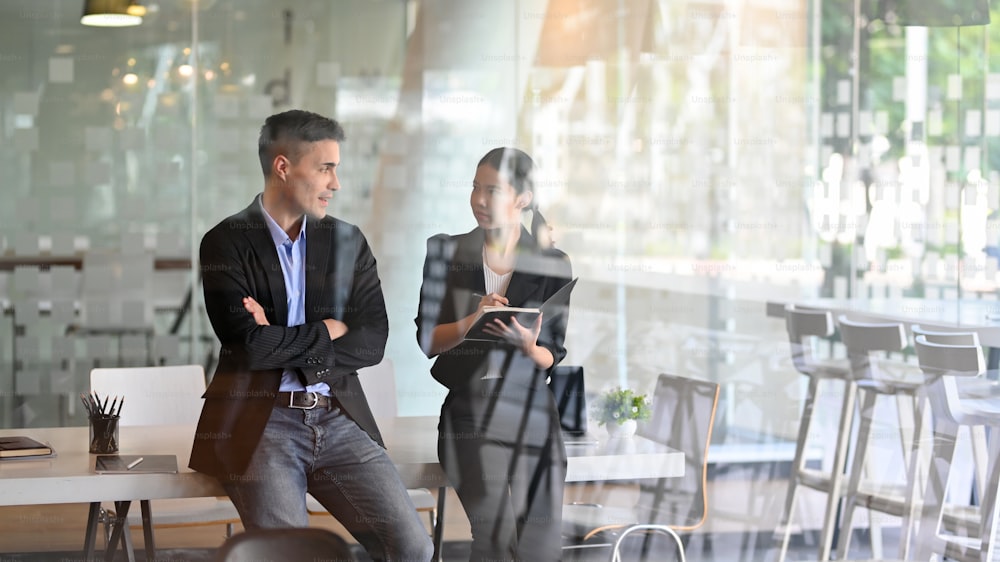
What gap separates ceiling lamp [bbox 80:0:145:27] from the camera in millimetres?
4879

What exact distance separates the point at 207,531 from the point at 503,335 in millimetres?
1735

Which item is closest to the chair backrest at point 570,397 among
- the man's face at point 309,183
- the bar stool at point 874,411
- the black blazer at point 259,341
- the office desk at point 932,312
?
the black blazer at point 259,341

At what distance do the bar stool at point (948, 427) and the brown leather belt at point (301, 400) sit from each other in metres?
2.56

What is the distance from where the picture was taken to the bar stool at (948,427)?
171 inches

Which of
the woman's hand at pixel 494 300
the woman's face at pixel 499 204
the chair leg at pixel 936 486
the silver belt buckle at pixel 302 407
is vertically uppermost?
the woman's face at pixel 499 204

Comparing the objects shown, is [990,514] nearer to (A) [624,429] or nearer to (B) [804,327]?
(B) [804,327]

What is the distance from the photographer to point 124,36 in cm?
492

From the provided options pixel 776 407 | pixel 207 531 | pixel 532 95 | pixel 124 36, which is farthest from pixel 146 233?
pixel 776 407

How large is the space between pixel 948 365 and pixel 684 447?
1.30m

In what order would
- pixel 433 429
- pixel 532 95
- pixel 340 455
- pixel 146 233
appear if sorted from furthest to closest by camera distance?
pixel 146 233 < pixel 532 95 < pixel 433 429 < pixel 340 455

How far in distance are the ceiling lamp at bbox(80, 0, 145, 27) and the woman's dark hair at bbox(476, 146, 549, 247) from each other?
1716 mm

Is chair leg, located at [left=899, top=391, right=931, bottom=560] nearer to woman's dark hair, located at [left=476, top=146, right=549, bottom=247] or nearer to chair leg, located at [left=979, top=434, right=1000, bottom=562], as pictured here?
chair leg, located at [left=979, top=434, right=1000, bottom=562]

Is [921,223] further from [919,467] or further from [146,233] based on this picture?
[146,233]

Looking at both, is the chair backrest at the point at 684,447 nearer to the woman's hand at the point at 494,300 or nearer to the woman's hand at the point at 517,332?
the woman's hand at the point at 517,332
